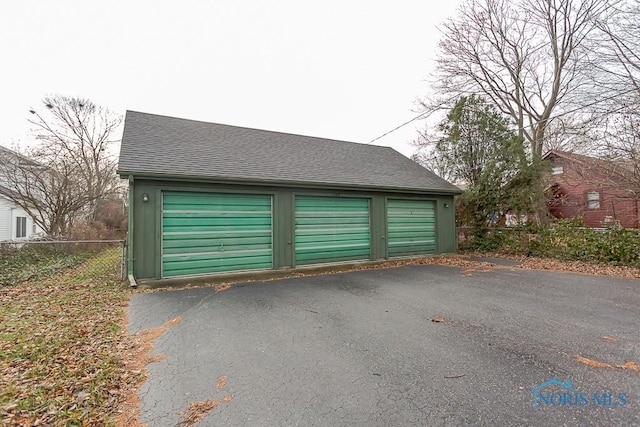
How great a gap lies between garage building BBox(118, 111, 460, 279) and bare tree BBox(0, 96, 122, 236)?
5981 mm

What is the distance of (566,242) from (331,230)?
7181 millimetres

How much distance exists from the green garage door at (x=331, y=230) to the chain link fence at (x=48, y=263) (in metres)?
4.36

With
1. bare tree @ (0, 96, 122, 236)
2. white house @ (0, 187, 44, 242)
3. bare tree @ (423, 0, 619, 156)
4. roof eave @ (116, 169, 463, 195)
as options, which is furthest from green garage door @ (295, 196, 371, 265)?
white house @ (0, 187, 44, 242)

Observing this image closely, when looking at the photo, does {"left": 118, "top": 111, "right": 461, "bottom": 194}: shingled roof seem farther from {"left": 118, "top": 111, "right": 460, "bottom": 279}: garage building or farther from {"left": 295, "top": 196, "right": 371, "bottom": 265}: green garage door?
{"left": 295, "top": 196, "right": 371, "bottom": 265}: green garage door

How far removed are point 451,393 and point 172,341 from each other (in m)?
2.93

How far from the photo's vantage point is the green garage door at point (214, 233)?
20.7 feet

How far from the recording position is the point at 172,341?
10.6ft

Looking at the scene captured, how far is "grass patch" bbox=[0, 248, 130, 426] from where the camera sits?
6.57 ft

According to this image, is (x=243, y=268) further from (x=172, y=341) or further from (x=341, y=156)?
(x=341, y=156)

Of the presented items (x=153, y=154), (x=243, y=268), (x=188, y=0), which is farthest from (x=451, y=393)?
(x=188, y=0)

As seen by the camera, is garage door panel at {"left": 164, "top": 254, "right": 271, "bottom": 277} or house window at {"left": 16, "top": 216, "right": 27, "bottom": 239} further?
house window at {"left": 16, "top": 216, "right": 27, "bottom": 239}

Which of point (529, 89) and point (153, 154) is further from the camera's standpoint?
→ point (529, 89)

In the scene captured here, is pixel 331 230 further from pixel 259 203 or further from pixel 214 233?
pixel 214 233

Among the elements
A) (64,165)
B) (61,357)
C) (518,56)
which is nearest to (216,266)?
(61,357)
